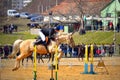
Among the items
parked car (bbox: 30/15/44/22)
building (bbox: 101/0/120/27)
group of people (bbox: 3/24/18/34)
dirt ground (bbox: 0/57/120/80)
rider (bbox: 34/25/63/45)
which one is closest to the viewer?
dirt ground (bbox: 0/57/120/80)

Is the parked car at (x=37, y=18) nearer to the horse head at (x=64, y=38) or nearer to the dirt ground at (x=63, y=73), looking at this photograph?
the dirt ground at (x=63, y=73)

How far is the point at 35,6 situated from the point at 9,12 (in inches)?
128

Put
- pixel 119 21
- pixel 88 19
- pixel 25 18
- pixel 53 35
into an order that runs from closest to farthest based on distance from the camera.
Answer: pixel 53 35
pixel 25 18
pixel 119 21
pixel 88 19

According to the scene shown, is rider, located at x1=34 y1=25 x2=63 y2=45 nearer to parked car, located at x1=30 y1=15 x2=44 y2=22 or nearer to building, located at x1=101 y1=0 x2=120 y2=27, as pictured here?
parked car, located at x1=30 y1=15 x2=44 y2=22

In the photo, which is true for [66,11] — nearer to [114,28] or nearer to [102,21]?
[102,21]

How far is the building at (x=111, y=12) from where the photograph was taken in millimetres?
18328

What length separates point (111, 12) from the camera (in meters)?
19.6

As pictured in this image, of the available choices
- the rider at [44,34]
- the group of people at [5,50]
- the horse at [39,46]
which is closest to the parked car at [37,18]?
the group of people at [5,50]

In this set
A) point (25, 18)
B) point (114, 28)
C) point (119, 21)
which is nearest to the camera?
point (25, 18)

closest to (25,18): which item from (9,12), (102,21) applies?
(9,12)

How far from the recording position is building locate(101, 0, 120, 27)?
18.3 metres

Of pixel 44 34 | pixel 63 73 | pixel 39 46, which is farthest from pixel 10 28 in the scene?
pixel 44 34

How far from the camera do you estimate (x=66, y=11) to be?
64.8ft

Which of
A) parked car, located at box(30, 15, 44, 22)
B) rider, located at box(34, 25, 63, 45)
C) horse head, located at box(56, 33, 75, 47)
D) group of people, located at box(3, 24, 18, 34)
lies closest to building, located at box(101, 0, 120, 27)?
parked car, located at box(30, 15, 44, 22)
